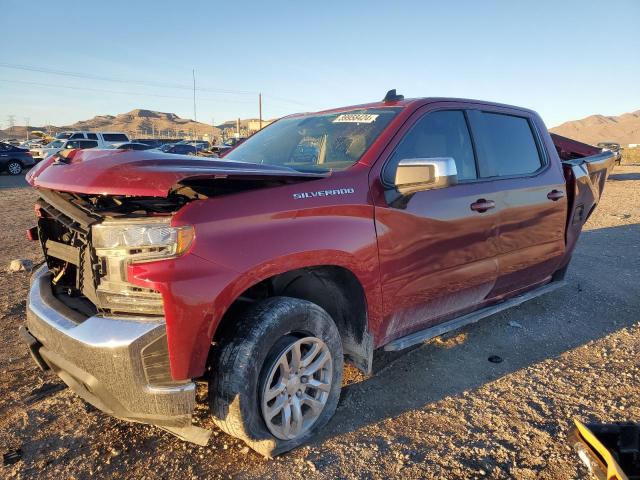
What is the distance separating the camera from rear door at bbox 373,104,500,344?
2746 mm

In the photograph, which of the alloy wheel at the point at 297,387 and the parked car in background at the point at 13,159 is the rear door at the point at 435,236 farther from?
the parked car in background at the point at 13,159

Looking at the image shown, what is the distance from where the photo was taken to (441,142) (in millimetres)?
3242

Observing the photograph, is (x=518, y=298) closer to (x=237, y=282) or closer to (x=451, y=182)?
(x=451, y=182)

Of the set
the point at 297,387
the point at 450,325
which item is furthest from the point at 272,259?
the point at 450,325

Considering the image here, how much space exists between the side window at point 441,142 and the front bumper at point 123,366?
1663 millimetres

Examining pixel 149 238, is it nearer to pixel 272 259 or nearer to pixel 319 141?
pixel 272 259

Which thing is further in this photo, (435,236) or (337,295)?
(435,236)

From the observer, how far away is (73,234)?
249cm

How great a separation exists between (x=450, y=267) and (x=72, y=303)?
2.31m

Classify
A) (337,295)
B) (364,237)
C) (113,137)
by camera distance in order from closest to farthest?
(364,237)
(337,295)
(113,137)

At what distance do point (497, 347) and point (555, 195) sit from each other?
4.67ft

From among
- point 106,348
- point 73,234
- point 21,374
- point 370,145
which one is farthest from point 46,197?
point 370,145

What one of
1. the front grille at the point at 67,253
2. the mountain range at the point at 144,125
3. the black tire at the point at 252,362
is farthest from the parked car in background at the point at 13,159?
the mountain range at the point at 144,125

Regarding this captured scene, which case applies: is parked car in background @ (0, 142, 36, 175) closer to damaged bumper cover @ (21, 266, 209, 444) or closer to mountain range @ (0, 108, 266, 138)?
damaged bumper cover @ (21, 266, 209, 444)
